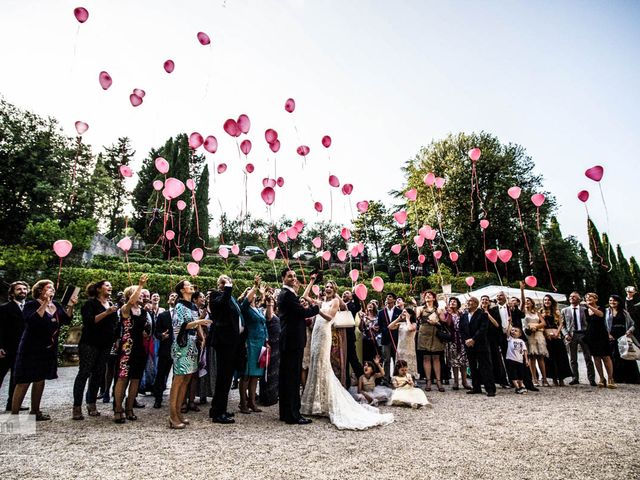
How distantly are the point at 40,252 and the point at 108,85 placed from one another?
14.8 meters

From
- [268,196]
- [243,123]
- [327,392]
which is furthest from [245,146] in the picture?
[327,392]

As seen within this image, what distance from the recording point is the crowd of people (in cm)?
435

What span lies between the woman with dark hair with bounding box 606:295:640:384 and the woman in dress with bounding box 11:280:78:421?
9509mm

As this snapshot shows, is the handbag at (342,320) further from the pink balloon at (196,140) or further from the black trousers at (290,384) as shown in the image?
the pink balloon at (196,140)

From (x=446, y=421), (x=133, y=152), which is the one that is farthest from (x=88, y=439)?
(x=133, y=152)

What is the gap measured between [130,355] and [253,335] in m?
1.61

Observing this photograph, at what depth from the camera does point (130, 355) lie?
14.6 feet

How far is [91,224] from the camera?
1952cm

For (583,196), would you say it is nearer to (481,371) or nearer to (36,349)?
(481,371)

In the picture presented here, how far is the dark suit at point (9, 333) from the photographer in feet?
15.7

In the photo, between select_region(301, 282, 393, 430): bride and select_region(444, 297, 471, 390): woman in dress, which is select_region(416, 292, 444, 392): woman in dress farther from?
select_region(301, 282, 393, 430): bride

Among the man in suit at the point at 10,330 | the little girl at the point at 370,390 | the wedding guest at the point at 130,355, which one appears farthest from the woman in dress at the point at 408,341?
the man in suit at the point at 10,330

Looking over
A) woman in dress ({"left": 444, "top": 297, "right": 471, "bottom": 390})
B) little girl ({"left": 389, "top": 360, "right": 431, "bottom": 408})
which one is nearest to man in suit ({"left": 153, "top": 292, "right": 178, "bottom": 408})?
little girl ({"left": 389, "top": 360, "right": 431, "bottom": 408})

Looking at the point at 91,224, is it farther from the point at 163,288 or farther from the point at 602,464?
the point at 602,464
